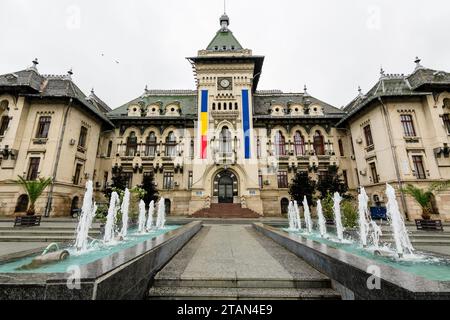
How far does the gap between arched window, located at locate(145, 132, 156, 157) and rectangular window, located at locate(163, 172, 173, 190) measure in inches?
127

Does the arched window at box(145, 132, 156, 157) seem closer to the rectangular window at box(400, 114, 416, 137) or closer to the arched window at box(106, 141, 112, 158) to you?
the arched window at box(106, 141, 112, 158)

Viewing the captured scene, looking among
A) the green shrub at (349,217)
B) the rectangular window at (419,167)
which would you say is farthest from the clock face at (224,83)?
the rectangular window at (419,167)

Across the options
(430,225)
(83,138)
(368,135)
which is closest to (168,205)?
(83,138)

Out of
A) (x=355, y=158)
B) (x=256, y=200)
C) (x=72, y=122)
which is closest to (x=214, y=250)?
(x=256, y=200)

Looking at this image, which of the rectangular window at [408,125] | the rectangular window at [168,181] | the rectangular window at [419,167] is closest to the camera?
the rectangular window at [419,167]

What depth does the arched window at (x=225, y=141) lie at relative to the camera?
2534 centimetres

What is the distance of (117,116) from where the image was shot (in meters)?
26.8

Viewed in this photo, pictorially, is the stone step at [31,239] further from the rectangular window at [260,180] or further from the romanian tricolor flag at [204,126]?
the rectangular window at [260,180]

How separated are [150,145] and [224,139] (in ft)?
31.6

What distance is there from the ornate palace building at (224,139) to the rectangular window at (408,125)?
0.10m

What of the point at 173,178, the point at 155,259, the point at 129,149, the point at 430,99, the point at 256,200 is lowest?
the point at 155,259

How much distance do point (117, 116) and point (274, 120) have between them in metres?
20.4
